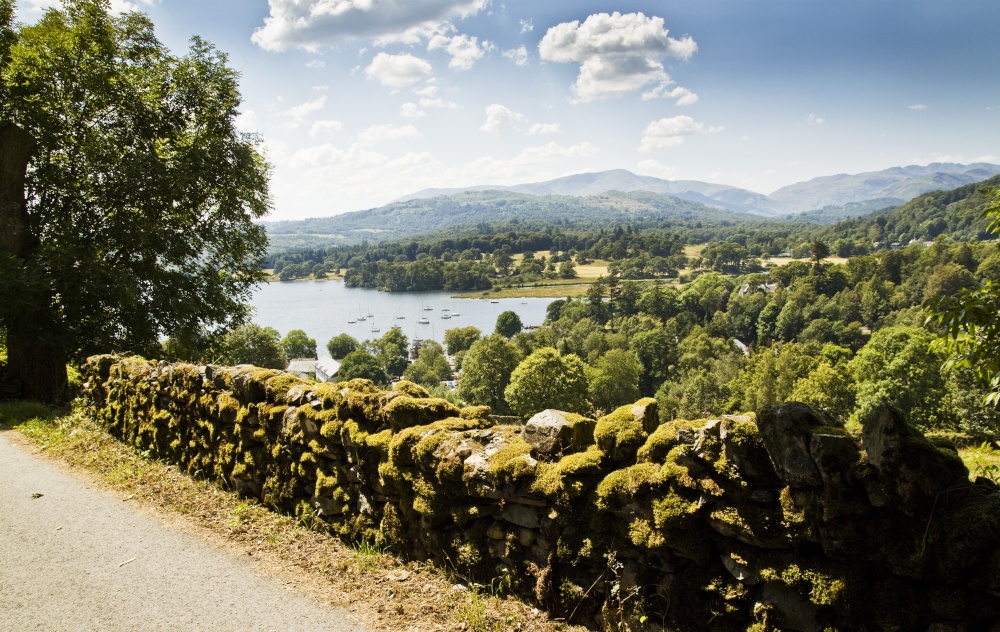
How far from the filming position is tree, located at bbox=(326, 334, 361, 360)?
323 ft

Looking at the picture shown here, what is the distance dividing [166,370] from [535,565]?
7391 millimetres

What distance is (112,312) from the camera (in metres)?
14.5

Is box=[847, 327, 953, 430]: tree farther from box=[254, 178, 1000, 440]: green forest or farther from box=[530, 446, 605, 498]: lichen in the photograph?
box=[530, 446, 605, 498]: lichen

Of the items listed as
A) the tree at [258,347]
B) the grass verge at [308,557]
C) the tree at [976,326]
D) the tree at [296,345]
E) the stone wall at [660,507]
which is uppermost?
the tree at [976,326]

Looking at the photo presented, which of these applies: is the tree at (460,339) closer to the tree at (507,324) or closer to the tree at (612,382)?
the tree at (507,324)

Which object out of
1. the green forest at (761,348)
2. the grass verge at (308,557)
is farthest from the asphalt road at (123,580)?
the green forest at (761,348)

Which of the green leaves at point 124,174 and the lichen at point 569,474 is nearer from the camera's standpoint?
the lichen at point 569,474

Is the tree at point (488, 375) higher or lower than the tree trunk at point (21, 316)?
lower

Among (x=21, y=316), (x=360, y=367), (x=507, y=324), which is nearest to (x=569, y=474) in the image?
(x=21, y=316)

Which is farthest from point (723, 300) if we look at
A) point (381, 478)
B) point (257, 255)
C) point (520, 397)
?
point (381, 478)

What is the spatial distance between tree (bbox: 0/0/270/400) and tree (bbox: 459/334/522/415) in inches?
1967

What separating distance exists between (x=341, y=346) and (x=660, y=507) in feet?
328

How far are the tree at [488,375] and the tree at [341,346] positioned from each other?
124ft

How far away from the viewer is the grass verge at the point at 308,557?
4781mm
